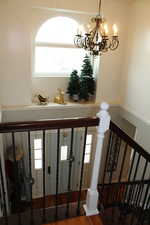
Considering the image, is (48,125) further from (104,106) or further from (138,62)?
(138,62)

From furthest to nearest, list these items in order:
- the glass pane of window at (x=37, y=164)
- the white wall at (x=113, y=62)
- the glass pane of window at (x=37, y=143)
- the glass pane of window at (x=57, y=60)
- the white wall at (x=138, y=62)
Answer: the glass pane of window at (x=37, y=164)
the glass pane of window at (x=37, y=143)
the glass pane of window at (x=57, y=60)
the white wall at (x=113, y=62)
the white wall at (x=138, y=62)

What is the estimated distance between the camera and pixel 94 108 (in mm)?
5055

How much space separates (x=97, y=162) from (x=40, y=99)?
3.15 m

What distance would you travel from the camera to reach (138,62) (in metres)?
4.39

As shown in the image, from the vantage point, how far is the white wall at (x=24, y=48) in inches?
156

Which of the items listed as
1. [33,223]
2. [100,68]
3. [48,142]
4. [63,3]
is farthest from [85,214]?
[63,3]

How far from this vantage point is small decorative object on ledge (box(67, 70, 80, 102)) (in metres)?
4.86

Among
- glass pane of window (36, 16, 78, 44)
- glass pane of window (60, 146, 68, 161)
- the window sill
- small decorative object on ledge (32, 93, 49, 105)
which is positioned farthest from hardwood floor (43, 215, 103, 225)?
glass pane of window (36, 16, 78, 44)

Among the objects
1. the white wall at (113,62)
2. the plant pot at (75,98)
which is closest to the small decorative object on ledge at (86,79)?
the plant pot at (75,98)

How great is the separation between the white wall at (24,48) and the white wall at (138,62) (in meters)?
0.24

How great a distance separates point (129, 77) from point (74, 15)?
1.86 meters

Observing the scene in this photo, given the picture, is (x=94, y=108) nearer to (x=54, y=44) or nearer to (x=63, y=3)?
(x=54, y=44)

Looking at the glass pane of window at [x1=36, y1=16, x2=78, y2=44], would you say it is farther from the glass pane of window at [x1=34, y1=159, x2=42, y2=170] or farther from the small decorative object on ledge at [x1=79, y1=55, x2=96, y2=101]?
the glass pane of window at [x1=34, y1=159, x2=42, y2=170]

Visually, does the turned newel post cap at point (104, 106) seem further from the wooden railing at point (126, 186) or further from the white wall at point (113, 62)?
the white wall at point (113, 62)
